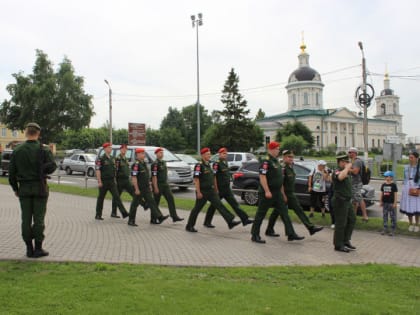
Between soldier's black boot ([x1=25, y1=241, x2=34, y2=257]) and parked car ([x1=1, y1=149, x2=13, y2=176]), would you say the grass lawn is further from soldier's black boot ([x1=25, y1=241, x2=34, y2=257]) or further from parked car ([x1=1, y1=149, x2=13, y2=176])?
parked car ([x1=1, y1=149, x2=13, y2=176])

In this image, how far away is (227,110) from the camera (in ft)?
218

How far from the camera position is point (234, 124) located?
65.8 m

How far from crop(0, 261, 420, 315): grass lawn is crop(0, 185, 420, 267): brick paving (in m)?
0.65

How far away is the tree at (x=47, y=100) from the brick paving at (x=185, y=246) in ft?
155

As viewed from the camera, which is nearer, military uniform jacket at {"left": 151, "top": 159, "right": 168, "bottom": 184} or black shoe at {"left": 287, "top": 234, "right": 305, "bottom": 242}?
black shoe at {"left": 287, "top": 234, "right": 305, "bottom": 242}

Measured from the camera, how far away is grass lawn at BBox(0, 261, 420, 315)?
163 inches

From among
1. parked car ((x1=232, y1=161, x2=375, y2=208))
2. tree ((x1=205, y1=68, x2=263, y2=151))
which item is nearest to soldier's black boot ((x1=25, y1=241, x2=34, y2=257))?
parked car ((x1=232, y1=161, x2=375, y2=208))

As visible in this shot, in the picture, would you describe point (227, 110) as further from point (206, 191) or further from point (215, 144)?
point (206, 191)

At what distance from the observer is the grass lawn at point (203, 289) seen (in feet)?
13.5

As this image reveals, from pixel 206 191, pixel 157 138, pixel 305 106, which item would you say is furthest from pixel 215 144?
pixel 206 191

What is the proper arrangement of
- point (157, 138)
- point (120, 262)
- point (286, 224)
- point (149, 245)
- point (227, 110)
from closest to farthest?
point (120, 262) → point (149, 245) → point (286, 224) → point (227, 110) → point (157, 138)

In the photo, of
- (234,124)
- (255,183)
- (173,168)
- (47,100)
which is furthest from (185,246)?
(234,124)

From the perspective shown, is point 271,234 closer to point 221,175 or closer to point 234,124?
point 221,175

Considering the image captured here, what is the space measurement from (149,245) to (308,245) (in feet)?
9.54
